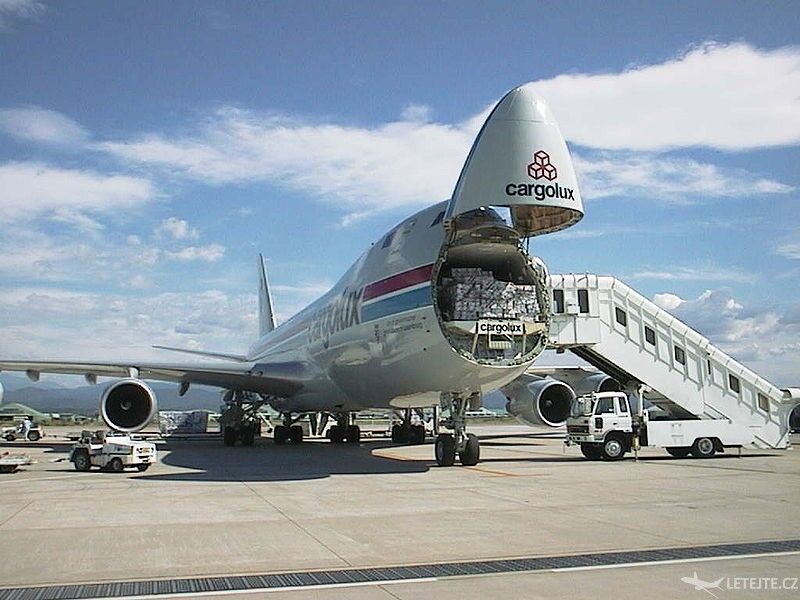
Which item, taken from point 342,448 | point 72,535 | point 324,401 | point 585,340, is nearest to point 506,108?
point 585,340

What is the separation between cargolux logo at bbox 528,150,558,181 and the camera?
44.7 ft

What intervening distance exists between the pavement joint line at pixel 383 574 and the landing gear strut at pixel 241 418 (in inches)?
882

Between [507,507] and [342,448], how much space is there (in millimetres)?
15371

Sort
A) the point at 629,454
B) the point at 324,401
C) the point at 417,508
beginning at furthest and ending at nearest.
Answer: the point at 324,401
the point at 629,454
the point at 417,508

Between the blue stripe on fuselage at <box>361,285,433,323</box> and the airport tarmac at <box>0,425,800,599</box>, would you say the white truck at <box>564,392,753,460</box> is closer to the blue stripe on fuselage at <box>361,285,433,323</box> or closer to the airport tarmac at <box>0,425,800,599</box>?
the airport tarmac at <box>0,425,800,599</box>

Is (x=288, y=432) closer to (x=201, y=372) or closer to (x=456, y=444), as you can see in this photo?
(x=201, y=372)

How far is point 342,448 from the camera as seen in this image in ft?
84.9

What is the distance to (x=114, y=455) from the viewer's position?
1739 centimetres

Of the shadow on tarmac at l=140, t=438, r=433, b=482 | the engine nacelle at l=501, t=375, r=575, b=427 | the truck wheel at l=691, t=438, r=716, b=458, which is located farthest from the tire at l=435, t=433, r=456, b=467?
the truck wheel at l=691, t=438, r=716, b=458

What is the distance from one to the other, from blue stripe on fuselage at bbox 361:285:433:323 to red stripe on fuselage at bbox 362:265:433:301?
18 cm

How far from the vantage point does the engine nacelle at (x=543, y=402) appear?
23375mm

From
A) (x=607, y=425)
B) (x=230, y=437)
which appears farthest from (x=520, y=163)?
(x=230, y=437)

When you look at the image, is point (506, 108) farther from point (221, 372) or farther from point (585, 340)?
point (221, 372)

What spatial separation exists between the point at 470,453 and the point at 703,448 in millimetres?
6616
